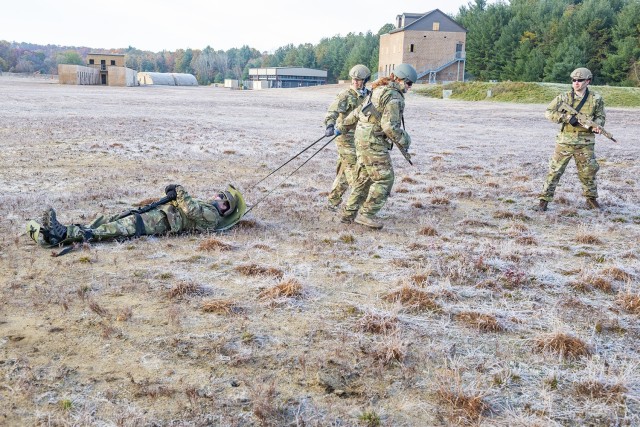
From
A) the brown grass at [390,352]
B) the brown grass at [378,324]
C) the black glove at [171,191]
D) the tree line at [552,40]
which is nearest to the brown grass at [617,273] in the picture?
the brown grass at [378,324]

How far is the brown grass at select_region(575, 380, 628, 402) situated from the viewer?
3.56 metres

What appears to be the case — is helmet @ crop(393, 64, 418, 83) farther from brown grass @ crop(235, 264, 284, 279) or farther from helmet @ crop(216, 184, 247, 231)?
brown grass @ crop(235, 264, 284, 279)

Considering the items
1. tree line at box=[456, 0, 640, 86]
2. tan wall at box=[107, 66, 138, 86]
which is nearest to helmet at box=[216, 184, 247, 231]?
tree line at box=[456, 0, 640, 86]

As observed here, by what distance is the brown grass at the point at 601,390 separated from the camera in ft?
11.7

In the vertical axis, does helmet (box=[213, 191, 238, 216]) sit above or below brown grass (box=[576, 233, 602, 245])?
above

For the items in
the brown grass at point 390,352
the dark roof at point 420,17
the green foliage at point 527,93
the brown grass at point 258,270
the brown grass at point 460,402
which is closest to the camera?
the brown grass at point 460,402

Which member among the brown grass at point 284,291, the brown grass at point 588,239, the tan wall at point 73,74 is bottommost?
the brown grass at point 284,291

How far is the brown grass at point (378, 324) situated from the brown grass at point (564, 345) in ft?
3.64

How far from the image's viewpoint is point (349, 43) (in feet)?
371

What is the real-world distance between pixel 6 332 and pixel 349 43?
114637 mm

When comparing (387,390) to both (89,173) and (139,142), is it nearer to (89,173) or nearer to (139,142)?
(89,173)

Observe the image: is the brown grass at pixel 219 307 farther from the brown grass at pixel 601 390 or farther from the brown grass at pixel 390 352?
the brown grass at pixel 601 390

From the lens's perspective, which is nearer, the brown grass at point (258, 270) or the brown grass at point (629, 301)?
the brown grass at point (629, 301)

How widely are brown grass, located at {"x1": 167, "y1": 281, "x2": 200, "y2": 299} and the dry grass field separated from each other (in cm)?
2
